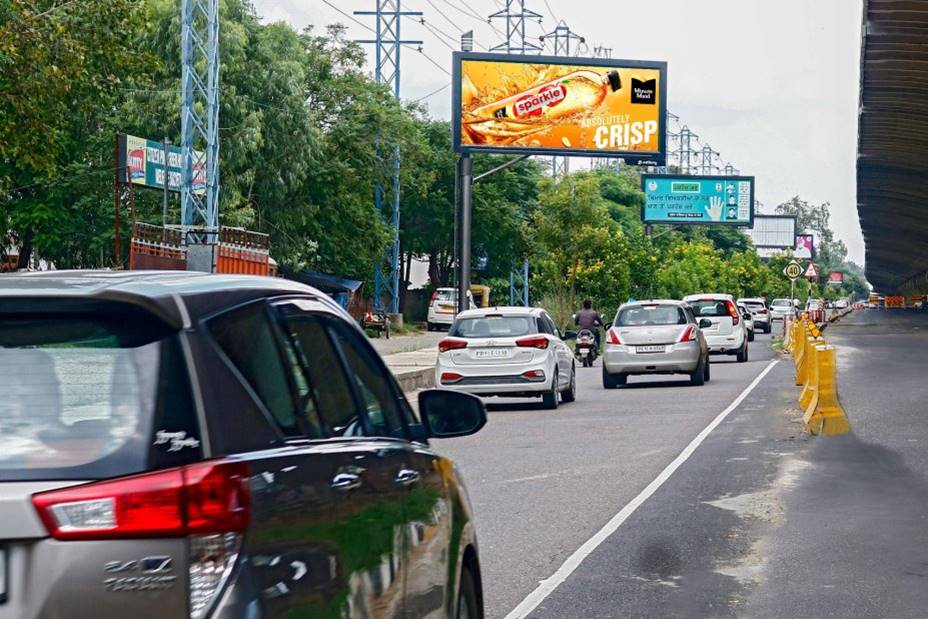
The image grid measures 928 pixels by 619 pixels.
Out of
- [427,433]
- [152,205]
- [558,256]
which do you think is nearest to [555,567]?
[427,433]

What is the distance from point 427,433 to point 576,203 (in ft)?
179

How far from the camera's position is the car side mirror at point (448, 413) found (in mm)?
5527

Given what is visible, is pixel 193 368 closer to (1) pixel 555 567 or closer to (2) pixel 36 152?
(1) pixel 555 567

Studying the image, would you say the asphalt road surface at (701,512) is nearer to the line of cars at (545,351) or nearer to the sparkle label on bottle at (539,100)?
the line of cars at (545,351)

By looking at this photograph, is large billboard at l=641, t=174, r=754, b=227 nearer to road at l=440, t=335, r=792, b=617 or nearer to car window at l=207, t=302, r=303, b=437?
road at l=440, t=335, r=792, b=617

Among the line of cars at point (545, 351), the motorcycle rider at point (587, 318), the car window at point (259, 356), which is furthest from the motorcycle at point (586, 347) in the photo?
the car window at point (259, 356)

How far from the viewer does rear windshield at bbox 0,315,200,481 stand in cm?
323

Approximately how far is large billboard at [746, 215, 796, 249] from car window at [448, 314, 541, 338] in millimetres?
173562

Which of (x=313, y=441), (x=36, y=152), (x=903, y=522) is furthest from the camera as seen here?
(x=36, y=152)

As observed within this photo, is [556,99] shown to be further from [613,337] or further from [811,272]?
[613,337]

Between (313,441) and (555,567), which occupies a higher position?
(313,441)

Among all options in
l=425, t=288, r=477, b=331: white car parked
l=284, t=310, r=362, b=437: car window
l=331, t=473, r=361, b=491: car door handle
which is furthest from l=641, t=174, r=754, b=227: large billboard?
l=331, t=473, r=361, b=491: car door handle

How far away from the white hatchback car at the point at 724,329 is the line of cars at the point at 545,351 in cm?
1100

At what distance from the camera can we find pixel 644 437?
59.3ft
